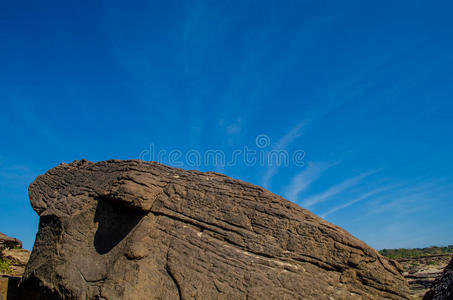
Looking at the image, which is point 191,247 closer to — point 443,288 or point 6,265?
point 443,288

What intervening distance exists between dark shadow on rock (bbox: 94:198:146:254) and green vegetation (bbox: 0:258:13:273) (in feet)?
36.6

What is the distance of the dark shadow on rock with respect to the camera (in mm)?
11555

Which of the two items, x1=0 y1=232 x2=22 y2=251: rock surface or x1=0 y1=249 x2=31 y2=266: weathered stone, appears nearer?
x1=0 y1=249 x2=31 y2=266: weathered stone

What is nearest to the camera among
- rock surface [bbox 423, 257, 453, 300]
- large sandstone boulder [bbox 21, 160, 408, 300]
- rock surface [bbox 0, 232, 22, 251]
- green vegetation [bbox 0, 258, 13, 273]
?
rock surface [bbox 423, 257, 453, 300]

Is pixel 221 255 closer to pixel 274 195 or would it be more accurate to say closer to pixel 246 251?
pixel 246 251

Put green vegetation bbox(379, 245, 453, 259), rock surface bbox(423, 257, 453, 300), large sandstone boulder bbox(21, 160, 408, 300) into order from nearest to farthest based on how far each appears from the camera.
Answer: rock surface bbox(423, 257, 453, 300)
large sandstone boulder bbox(21, 160, 408, 300)
green vegetation bbox(379, 245, 453, 259)

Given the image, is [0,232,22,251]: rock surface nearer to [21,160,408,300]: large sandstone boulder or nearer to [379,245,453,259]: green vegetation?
[21,160,408,300]: large sandstone boulder

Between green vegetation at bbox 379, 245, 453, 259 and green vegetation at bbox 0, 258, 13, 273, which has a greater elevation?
green vegetation at bbox 379, 245, 453, 259

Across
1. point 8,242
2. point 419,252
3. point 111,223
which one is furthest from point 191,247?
point 419,252

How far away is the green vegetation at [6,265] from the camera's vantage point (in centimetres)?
1830

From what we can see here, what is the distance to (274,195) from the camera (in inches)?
481

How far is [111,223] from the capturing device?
12047 mm

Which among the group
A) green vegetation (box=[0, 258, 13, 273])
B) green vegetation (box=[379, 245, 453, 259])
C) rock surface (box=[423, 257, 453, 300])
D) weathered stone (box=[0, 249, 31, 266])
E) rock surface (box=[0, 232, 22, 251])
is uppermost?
green vegetation (box=[379, 245, 453, 259])

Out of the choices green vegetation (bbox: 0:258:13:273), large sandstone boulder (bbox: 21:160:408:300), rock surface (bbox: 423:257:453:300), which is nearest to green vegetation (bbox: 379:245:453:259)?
large sandstone boulder (bbox: 21:160:408:300)
